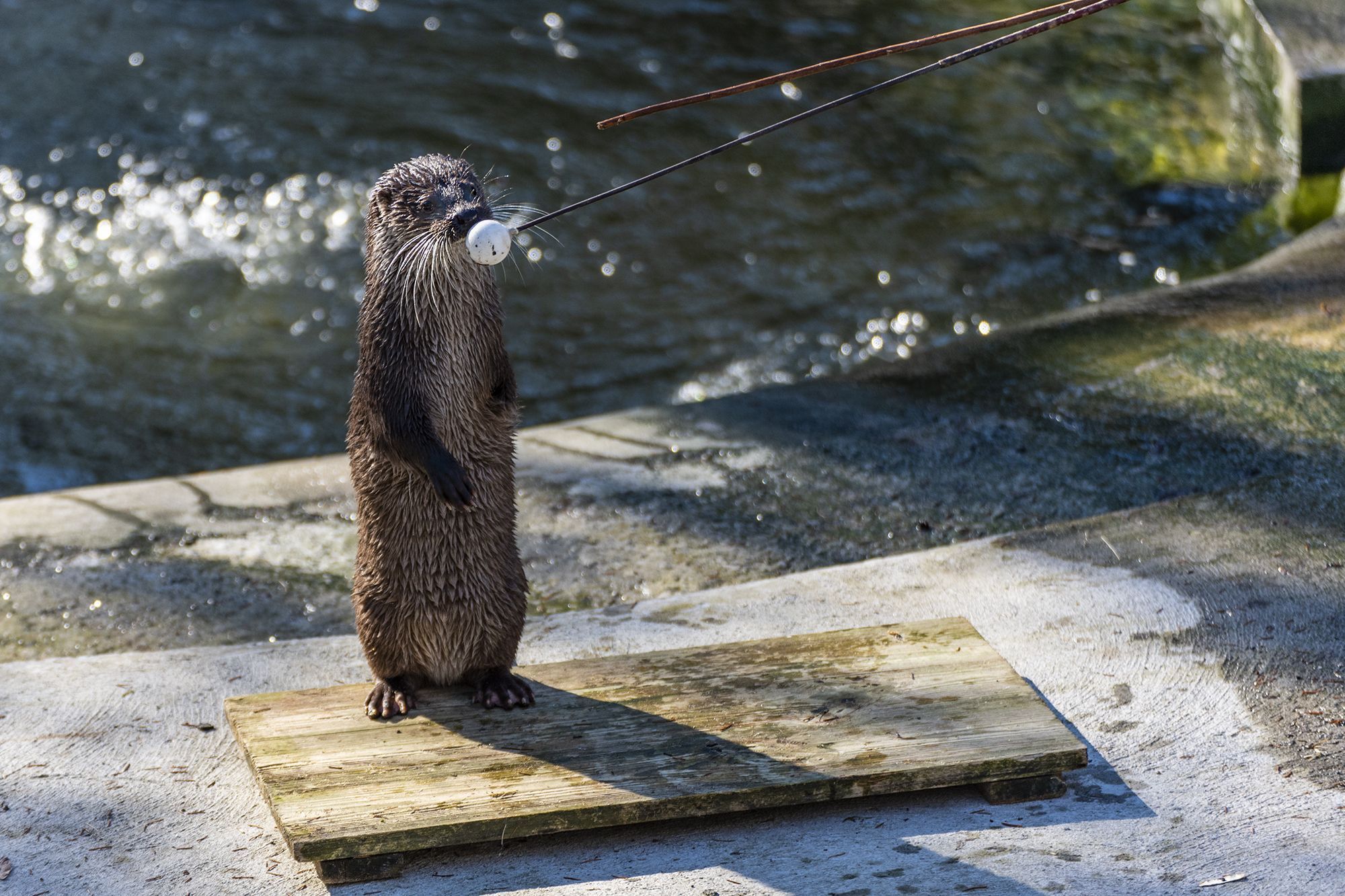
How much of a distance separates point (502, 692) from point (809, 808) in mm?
788

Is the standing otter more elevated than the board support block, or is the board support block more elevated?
the standing otter

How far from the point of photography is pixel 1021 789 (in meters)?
3.12

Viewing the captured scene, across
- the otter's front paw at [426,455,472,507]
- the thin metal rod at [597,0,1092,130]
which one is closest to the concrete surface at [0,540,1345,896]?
the otter's front paw at [426,455,472,507]

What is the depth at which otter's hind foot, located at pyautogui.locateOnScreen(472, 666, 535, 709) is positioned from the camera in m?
3.38

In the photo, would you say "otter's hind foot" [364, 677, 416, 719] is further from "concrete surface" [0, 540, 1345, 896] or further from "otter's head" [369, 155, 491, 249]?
"otter's head" [369, 155, 491, 249]

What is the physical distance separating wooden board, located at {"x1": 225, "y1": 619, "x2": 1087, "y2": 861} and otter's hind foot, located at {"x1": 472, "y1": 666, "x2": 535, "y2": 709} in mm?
31

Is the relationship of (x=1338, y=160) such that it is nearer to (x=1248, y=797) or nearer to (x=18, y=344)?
(x=1248, y=797)

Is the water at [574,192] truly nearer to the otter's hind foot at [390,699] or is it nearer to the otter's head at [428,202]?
the otter's hind foot at [390,699]

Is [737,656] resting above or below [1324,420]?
below

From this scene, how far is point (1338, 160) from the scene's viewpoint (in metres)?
7.73

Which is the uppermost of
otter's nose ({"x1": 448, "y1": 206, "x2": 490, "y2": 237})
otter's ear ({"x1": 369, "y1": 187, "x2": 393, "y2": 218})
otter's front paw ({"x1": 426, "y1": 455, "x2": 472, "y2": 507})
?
otter's ear ({"x1": 369, "y1": 187, "x2": 393, "y2": 218})

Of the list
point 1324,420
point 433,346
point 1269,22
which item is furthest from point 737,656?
point 1269,22

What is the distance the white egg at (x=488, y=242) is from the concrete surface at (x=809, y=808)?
4.10 ft

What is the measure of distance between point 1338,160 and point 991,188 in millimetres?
1877
